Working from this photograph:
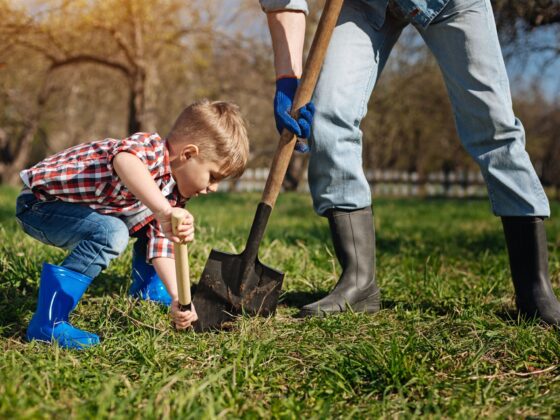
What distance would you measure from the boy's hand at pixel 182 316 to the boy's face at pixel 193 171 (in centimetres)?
44

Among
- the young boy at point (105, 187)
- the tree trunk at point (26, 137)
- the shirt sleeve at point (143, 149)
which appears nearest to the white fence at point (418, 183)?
the tree trunk at point (26, 137)

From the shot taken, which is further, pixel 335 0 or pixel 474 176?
pixel 474 176

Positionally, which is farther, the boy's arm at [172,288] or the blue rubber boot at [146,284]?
the blue rubber boot at [146,284]

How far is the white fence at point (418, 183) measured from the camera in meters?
25.2

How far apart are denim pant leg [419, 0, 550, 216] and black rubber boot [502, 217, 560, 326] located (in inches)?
2.2

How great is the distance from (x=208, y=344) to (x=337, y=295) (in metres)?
0.71

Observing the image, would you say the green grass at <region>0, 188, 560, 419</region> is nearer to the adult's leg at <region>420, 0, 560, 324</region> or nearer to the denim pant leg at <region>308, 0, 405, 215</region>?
the adult's leg at <region>420, 0, 560, 324</region>

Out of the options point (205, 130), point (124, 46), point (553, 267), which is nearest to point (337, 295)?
point (205, 130)

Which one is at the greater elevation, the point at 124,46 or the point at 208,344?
the point at 124,46

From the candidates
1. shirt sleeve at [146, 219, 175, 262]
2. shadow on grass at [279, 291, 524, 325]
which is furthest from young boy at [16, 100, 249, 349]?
shadow on grass at [279, 291, 524, 325]

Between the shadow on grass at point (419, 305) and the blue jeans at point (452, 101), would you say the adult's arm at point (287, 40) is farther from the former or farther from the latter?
the shadow on grass at point (419, 305)

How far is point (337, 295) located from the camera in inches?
108

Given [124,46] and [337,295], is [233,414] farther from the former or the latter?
[124,46]

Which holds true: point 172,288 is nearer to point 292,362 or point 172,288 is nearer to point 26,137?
point 292,362
